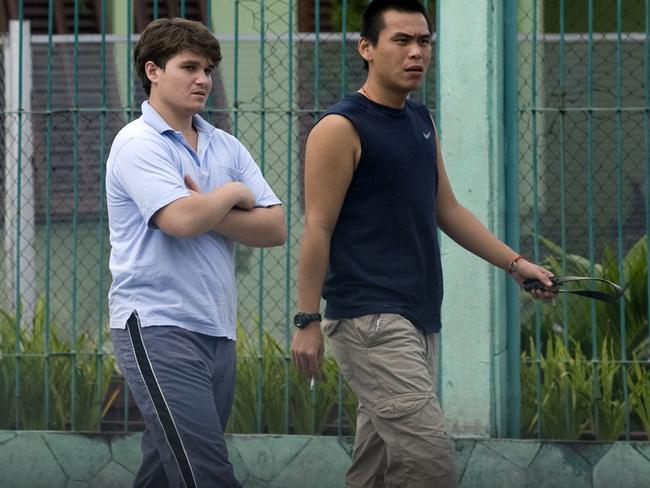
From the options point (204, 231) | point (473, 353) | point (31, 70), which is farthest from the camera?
point (31, 70)

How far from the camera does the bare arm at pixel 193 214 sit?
3.71 metres

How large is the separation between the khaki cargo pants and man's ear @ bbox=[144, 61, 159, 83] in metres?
0.87

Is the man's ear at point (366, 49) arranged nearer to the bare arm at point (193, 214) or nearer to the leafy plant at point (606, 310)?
the bare arm at point (193, 214)

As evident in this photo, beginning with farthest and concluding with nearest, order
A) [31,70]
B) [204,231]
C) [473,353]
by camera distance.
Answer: [31,70]
[473,353]
[204,231]

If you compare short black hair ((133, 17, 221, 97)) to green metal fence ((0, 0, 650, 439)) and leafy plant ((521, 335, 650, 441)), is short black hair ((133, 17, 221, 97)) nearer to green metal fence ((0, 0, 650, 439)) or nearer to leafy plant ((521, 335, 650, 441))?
green metal fence ((0, 0, 650, 439))

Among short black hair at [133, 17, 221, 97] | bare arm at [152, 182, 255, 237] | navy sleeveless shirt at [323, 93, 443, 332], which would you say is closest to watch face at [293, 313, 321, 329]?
navy sleeveless shirt at [323, 93, 443, 332]

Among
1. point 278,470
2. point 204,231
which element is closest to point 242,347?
point 278,470

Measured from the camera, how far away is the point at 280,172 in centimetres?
666

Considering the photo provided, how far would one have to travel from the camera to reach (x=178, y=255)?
12.5 ft

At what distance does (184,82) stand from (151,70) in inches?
4.7

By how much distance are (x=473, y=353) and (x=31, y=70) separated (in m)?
3.12

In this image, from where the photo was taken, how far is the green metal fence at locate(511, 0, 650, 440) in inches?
244

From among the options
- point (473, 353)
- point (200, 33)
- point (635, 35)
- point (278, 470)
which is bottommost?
point (278, 470)

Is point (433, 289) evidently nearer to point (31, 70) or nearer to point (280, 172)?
point (280, 172)
